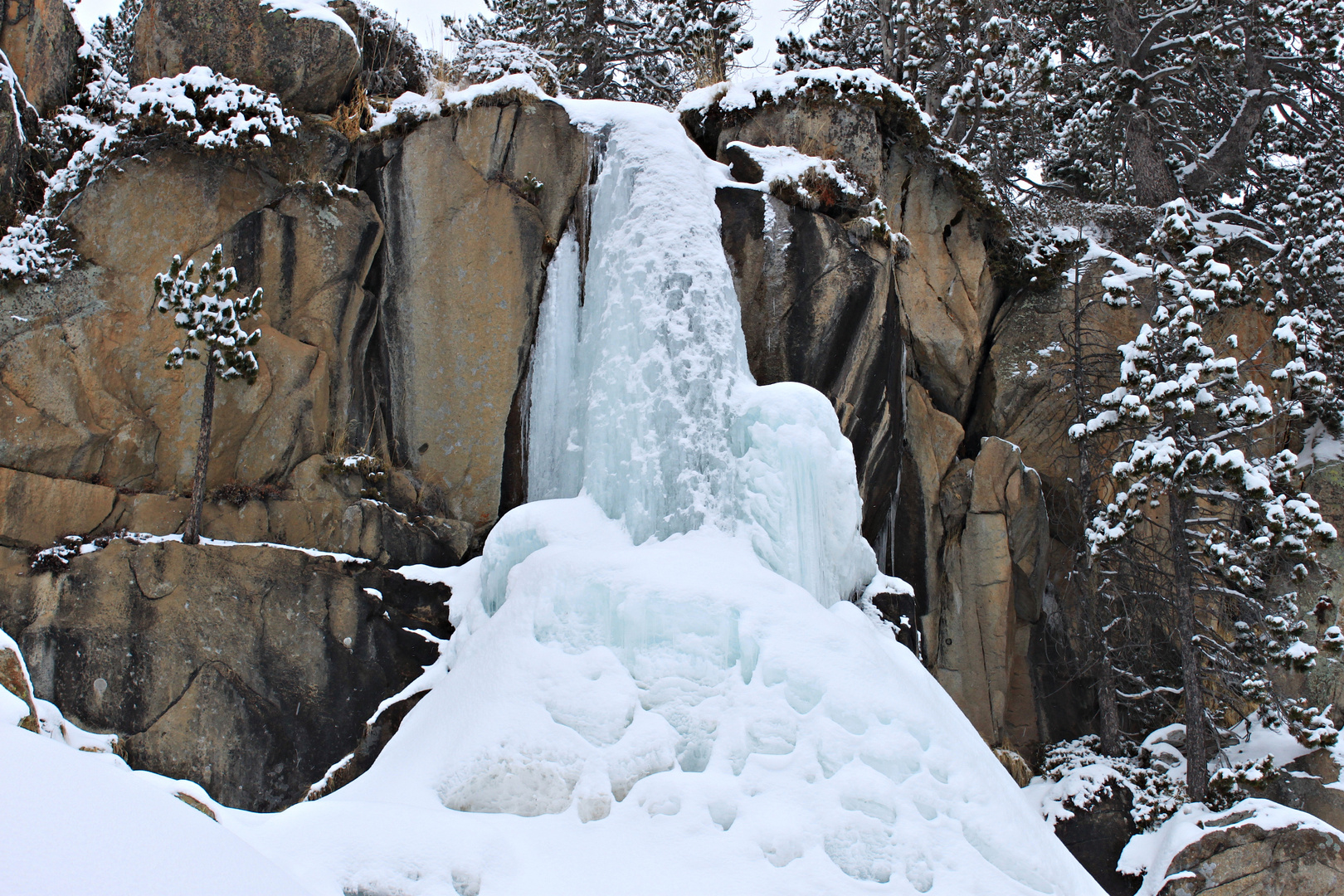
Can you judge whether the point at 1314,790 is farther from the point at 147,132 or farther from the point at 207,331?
the point at 147,132

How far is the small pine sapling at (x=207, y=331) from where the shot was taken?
324 inches

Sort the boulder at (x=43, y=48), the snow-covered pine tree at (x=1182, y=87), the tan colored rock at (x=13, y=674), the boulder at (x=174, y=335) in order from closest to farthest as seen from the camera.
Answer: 1. the tan colored rock at (x=13, y=674)
2. the boulder at (x=174, y=335)
3. the boulder at (x=43, y=48)
4. the snow-covered pine tree at (x=1182, y=87)

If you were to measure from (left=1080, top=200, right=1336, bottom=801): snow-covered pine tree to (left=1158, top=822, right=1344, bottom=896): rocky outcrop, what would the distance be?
1.41 meters

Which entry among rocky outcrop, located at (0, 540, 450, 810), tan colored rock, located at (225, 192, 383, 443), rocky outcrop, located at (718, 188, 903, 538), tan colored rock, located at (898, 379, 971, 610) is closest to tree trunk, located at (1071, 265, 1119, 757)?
tan colored rock, located at (898, 379, 971, 610)

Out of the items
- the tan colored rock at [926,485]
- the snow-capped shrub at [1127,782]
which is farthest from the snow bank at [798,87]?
the snow-capped shrub at [1127,782]

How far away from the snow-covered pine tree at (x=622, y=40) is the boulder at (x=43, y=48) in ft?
24.0

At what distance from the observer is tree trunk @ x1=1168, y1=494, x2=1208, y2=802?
9.66 m

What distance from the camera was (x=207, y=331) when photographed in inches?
325

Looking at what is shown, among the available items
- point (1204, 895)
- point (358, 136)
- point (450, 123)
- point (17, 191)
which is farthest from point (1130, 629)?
point (17, 191)

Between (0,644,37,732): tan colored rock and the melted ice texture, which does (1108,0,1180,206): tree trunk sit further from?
(0,644,37,732): tan colored rock

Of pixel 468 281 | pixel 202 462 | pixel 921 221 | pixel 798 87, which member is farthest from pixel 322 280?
pixel 921 221

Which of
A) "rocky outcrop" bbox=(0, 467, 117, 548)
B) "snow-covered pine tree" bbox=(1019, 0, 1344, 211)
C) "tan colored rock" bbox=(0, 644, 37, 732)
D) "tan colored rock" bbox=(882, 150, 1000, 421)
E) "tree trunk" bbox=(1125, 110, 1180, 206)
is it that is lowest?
"tan colored rock" bbox=(0, 644, 37, 732)

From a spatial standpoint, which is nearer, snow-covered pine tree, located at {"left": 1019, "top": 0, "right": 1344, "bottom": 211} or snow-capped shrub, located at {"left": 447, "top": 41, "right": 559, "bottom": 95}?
snow-capped shrub, located at {"left": 447, "top": 41, "right": 559, "bottom": 95}

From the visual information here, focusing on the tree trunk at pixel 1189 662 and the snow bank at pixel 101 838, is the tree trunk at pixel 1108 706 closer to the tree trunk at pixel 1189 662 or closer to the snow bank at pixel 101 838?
the tree trunk at pixel 1189 662
